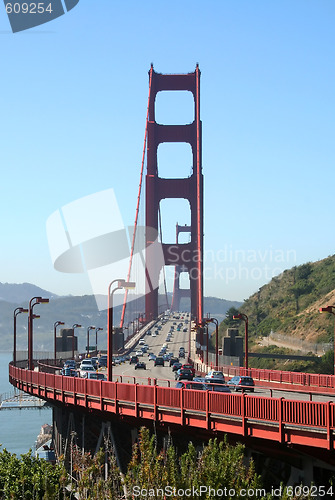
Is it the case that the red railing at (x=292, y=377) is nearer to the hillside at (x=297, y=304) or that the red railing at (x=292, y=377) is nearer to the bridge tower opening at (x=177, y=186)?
the hillside at (x=297, y=304)

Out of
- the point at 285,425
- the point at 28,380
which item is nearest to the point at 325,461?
the point at 285,425

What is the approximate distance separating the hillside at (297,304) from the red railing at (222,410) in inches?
2848

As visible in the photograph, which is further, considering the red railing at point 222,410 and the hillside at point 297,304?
the hillside at point 297,304

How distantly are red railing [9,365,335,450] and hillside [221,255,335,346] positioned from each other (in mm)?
72332

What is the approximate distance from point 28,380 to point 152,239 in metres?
101

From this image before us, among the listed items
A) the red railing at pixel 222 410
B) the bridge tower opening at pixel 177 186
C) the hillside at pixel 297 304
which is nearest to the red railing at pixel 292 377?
the red railing at pixel 222 410

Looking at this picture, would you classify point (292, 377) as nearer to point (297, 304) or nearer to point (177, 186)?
point (297, 304)

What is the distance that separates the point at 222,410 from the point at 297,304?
11111 centimetres

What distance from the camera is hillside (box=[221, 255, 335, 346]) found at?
10881 centimetres

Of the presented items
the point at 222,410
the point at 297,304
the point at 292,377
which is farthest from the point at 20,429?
the point at 222,410

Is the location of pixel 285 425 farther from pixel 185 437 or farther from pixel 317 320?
pixel 317 320

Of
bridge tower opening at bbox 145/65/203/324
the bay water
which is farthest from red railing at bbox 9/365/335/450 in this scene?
bridge tower opening at bbox 145/65/203/324

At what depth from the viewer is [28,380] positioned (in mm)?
44781

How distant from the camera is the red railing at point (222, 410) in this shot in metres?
19.8
